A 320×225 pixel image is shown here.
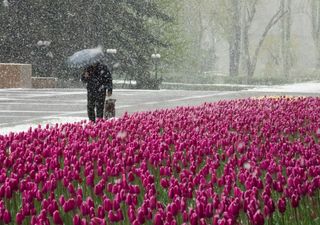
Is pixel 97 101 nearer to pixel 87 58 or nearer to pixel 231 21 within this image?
pixel 87 58

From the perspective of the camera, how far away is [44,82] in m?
39.5

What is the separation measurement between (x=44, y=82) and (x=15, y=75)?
294 centimetres

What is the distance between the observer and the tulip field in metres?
4.27

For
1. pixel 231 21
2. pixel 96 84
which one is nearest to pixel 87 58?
pixel 96 84

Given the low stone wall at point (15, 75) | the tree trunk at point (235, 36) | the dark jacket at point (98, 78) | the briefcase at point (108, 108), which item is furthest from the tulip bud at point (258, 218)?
the tree trunk at point (235, 36)

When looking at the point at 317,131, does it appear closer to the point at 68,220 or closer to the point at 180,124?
the point at 180,124

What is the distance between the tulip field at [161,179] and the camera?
4266mm

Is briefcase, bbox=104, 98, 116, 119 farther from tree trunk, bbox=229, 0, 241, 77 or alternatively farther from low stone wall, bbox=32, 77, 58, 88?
tree trunk, bbox=229, 0, 241, 77

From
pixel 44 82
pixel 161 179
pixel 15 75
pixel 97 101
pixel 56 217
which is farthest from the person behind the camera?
pixel 44 82

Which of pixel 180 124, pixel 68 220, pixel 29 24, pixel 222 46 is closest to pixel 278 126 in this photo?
pixel 180 124

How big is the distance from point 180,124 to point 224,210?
576cm

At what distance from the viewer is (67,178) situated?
18.3 ft

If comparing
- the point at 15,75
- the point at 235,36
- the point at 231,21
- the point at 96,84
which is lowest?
the point at 96,84

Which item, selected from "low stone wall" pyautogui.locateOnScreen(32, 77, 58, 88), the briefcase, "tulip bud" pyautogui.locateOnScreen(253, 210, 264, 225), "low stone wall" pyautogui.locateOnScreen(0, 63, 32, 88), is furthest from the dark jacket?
"low stone wall" pyautogui.locateOnScreen(32, 77, 58, 88)
